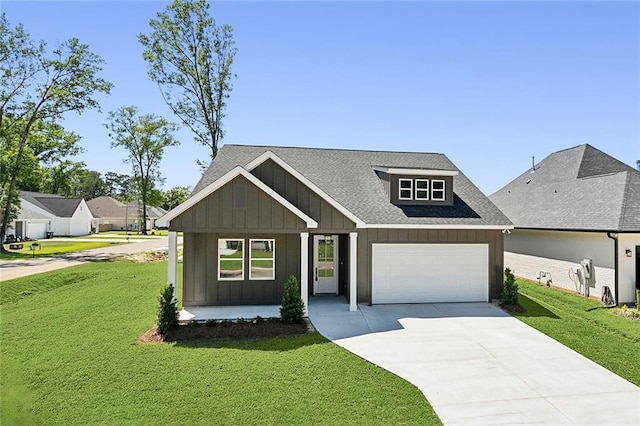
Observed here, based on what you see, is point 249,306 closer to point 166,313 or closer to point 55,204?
point 166,313

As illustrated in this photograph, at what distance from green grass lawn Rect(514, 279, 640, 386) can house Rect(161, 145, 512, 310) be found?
1951 millimetres

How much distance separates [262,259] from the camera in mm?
12328

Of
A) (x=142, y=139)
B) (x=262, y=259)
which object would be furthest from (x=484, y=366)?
(x=142, y=139)

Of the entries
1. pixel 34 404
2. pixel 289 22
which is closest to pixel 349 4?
pixel 289 22

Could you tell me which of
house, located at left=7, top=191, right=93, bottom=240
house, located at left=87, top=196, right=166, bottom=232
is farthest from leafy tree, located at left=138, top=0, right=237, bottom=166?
house, located at left=87, top=196, right=166, bottom=232

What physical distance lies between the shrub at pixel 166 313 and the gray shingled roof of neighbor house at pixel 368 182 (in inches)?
183

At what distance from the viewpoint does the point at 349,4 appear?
1171 cm

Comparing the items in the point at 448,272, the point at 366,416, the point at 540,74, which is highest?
the point at 540,74

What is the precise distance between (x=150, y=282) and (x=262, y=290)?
7.03 meters

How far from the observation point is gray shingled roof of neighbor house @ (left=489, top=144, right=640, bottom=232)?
44.4ft

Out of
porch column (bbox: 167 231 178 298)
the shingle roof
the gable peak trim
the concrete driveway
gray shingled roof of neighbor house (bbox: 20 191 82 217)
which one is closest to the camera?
the concrete driveway

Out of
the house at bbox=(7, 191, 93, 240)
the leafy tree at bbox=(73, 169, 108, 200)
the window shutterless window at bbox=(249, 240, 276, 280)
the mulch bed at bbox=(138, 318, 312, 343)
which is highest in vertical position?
the leafy tree at bbox=(73, 169, 108, 200)

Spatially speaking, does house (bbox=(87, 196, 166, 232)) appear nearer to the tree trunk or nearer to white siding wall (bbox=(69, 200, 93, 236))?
white siding wall (bbox=(69, 200, 93, 236))

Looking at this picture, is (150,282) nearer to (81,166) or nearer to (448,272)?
(448,272)
